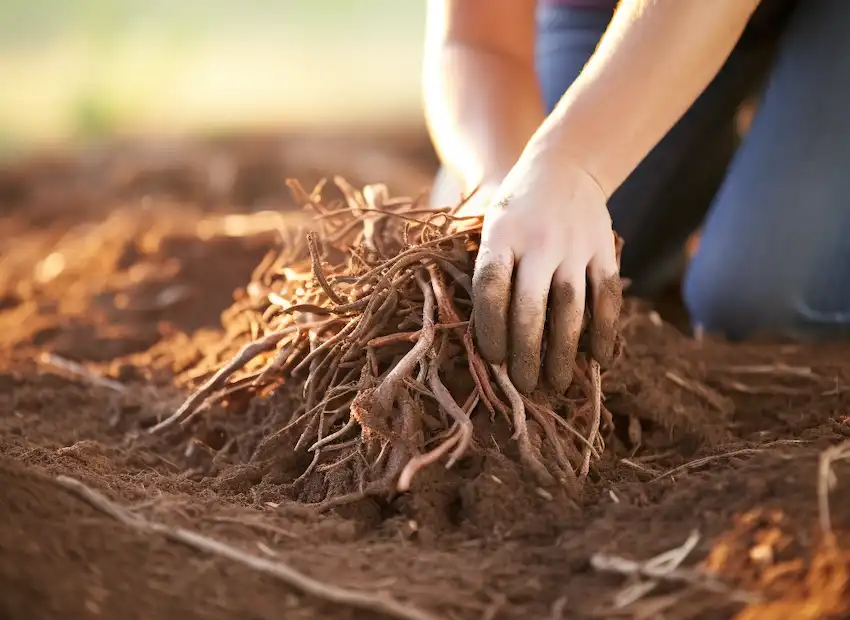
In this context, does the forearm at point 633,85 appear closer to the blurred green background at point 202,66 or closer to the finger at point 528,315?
the finger at point 528,315

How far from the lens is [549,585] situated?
787 mm

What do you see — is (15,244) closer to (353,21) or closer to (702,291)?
(353,21)

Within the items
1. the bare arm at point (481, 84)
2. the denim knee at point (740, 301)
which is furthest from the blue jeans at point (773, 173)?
the bare arm at point (481, 84)

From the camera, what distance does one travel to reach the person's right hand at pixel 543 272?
962mm

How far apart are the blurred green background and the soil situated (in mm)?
1696

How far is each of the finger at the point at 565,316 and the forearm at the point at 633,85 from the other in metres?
0.15

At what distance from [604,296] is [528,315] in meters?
0.11

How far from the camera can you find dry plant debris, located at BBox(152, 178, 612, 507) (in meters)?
0.94

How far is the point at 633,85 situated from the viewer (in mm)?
1054

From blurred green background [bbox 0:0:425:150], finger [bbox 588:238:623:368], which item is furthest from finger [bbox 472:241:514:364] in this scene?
blurred green background [bbox 0:0:425:150]

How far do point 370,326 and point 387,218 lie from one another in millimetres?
242

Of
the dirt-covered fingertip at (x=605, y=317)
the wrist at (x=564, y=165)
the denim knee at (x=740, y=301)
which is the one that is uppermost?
the wrist at (x=564, y=165)

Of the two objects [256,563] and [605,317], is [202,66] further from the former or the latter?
Answer: [256,563]

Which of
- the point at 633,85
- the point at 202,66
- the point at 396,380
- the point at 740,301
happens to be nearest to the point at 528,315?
the point at 396,380
